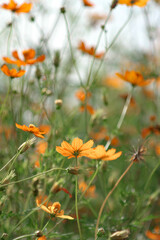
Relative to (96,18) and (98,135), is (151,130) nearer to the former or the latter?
(98,135)

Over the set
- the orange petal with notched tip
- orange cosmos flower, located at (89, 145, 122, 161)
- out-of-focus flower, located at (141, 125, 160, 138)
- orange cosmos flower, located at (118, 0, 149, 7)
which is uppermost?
orange cosmos flower, located at (118, 0, 149, 7)

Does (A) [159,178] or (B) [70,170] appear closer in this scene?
(B) [70,170]

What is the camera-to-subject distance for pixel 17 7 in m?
0.94

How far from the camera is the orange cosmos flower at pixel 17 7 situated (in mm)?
907

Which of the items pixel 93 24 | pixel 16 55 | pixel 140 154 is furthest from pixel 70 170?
pixel 93 24

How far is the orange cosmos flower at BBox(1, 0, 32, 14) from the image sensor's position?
91 cm

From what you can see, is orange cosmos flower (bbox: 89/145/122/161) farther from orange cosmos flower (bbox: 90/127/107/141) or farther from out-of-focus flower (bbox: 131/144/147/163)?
orange cosmos flower (bbox: 90/127/107/141)

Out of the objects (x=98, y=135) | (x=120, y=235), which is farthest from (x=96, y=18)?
(x=120, y=235)

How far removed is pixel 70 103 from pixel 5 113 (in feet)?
3.93

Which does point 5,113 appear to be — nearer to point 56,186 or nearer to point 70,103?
point 56,186

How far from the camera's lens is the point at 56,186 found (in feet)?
2.07

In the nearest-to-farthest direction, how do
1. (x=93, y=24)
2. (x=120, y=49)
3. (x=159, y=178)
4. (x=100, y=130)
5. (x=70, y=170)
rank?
(x=70, y=170) → (x=159, y=178) → (x=100, y=130) → (x=93, y=24) → (x=120, y=49)

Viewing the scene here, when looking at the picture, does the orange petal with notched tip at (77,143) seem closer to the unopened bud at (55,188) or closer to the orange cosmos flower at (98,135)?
the unopened bud at (55,188)

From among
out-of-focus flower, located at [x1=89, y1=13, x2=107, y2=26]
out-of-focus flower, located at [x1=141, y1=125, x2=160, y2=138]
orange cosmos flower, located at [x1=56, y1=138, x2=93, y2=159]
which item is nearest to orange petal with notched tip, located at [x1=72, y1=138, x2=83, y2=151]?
orange cosmos flower, located at [x1=56, y1=138, x2=93, y2=159]
